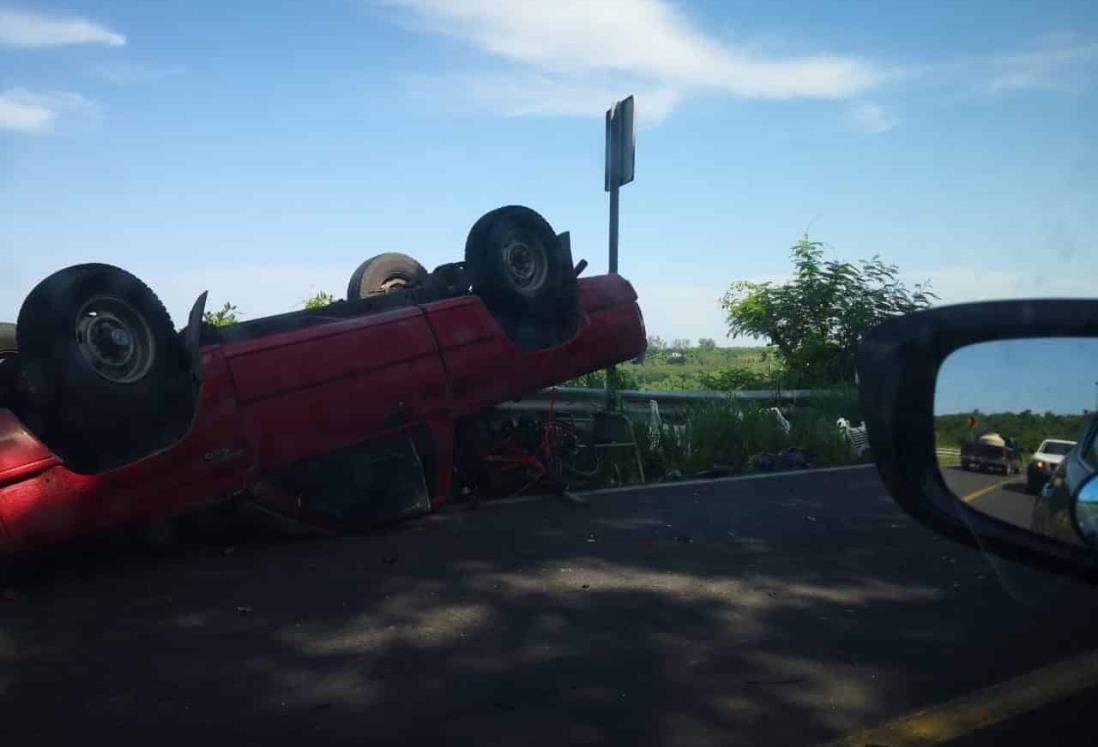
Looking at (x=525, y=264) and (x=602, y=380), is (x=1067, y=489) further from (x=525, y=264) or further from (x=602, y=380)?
(x=602, y=380)

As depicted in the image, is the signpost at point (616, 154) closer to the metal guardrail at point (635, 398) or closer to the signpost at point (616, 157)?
the signpost at point (616, 157)

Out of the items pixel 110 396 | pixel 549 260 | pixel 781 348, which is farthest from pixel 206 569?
pixel 781 348

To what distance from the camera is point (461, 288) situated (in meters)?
8.20

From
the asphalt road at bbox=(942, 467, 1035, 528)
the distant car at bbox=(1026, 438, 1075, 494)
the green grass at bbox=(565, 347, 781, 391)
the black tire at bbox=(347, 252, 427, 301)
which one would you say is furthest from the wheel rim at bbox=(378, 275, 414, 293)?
the distant car at bbox=(1026, 438, 1075, 494)

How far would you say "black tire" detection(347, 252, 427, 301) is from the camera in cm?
886

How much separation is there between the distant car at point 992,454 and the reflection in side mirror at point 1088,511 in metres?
0.15

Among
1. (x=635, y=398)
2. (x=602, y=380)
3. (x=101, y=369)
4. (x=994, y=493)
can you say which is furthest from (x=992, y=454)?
(x=602, y=380)

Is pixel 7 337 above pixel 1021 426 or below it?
above

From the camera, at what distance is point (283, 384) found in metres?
6.50

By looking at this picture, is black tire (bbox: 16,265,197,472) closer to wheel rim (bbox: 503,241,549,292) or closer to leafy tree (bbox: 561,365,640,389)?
wheel rim (bbox: 503,241,549,292)

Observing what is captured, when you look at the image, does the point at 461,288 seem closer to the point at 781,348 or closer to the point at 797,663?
the point at 797,663

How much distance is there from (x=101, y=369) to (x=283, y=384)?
3.54ft

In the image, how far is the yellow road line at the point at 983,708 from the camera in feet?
11.0

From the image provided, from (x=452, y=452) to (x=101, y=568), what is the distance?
8.40 feet
